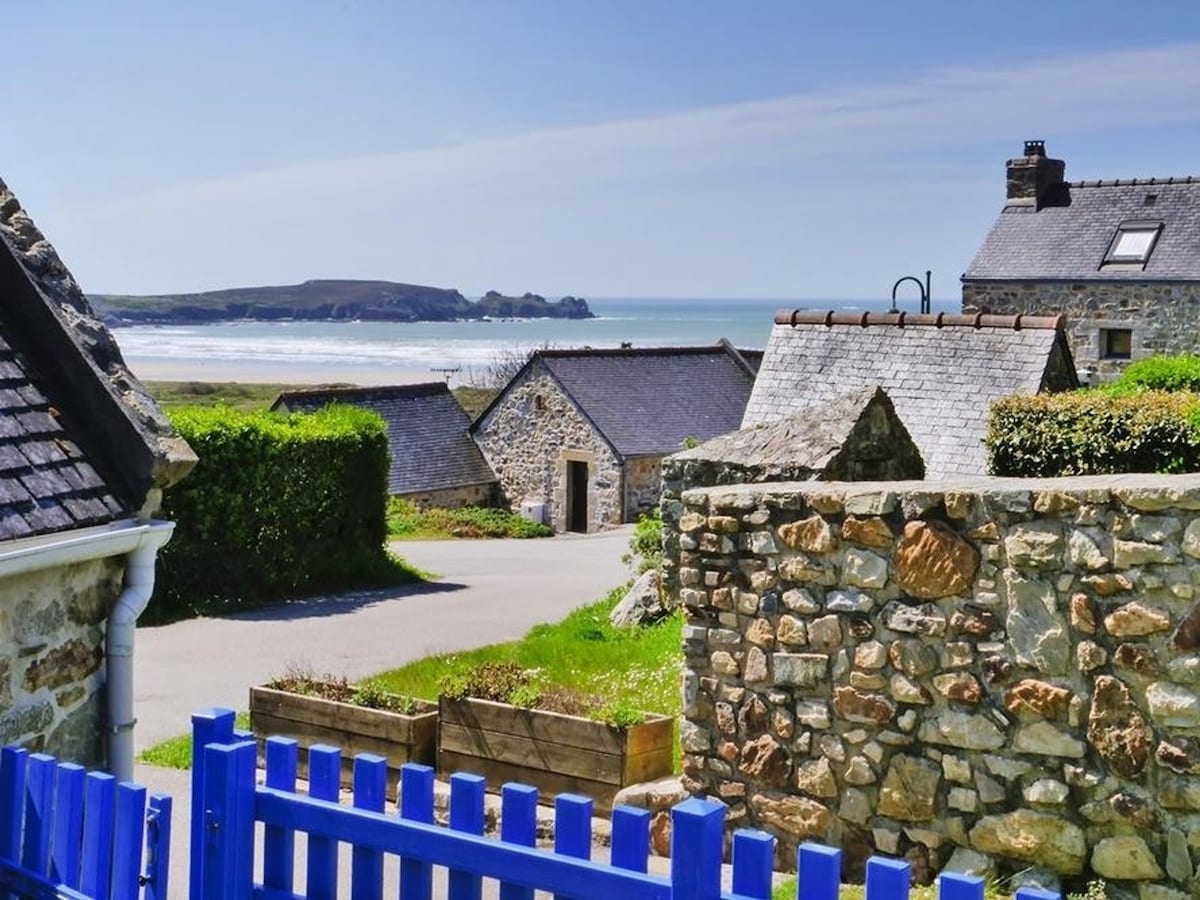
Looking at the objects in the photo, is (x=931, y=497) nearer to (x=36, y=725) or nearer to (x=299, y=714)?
(x=36, y=725)

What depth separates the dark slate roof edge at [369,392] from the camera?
104ft

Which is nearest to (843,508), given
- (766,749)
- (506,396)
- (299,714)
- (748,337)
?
(766,749)

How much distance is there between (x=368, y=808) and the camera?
4.34 meters

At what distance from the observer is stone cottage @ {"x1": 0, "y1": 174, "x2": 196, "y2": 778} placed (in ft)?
17.1

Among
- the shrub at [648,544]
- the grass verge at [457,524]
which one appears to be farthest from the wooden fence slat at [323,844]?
the grass verge at [457,524]

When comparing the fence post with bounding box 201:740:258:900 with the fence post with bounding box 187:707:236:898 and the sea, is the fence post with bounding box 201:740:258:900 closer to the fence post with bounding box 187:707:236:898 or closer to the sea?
the fence post with bounding box 187:707:236:898

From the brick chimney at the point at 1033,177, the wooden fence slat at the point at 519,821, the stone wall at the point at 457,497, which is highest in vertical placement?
the brick chimney at the point at 1033,177

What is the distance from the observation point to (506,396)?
117 ft

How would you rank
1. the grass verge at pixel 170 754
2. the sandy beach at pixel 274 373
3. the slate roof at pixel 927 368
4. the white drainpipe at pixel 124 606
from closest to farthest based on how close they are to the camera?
the white drainpipe at pixel 124 606, the grass verge at pixel 170 754, the slate roof at pixel 927 368, the sandy beach at pixel 274 373

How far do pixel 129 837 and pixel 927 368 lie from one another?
44.1ft

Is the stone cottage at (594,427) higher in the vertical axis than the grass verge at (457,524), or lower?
higher

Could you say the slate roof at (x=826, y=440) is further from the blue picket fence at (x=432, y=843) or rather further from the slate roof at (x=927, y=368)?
the blue picket fence at (x=432, y=843)

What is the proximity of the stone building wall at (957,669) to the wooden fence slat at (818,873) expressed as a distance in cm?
322

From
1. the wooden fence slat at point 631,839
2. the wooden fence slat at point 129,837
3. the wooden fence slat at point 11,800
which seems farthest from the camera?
the wooden fence slat at point 11,800
